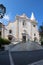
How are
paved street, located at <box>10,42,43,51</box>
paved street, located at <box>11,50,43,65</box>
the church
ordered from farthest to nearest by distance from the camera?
the church < paved street, located at <box>10,42,43,51</box> < paved street, located at <box>11,50,43,65</box>

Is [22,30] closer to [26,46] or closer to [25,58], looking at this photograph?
[26,46]

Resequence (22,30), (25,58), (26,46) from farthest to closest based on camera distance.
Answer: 1. (22,30)
2. (26,46)
3. (25,58)

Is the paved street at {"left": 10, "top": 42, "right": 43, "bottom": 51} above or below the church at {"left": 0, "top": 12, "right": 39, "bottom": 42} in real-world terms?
below

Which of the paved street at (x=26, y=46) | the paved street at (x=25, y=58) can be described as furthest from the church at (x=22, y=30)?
the paved street at (x=25, y=58)

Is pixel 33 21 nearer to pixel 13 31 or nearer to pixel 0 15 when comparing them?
pixel 13 31

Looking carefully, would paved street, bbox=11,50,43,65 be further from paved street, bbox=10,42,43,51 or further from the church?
the church

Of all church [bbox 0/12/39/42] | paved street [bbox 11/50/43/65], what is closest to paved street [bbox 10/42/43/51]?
paved street [bbox 11/50/43/65]

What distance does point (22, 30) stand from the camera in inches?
1972

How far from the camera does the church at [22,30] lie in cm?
4751

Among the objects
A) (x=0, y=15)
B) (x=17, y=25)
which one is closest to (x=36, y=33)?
(x=17, y=25)

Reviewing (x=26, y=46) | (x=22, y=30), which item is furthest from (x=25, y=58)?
(x=22, y=30)

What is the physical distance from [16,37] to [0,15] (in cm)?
4128

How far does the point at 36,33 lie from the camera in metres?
50.8

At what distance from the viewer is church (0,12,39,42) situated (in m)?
47.5
